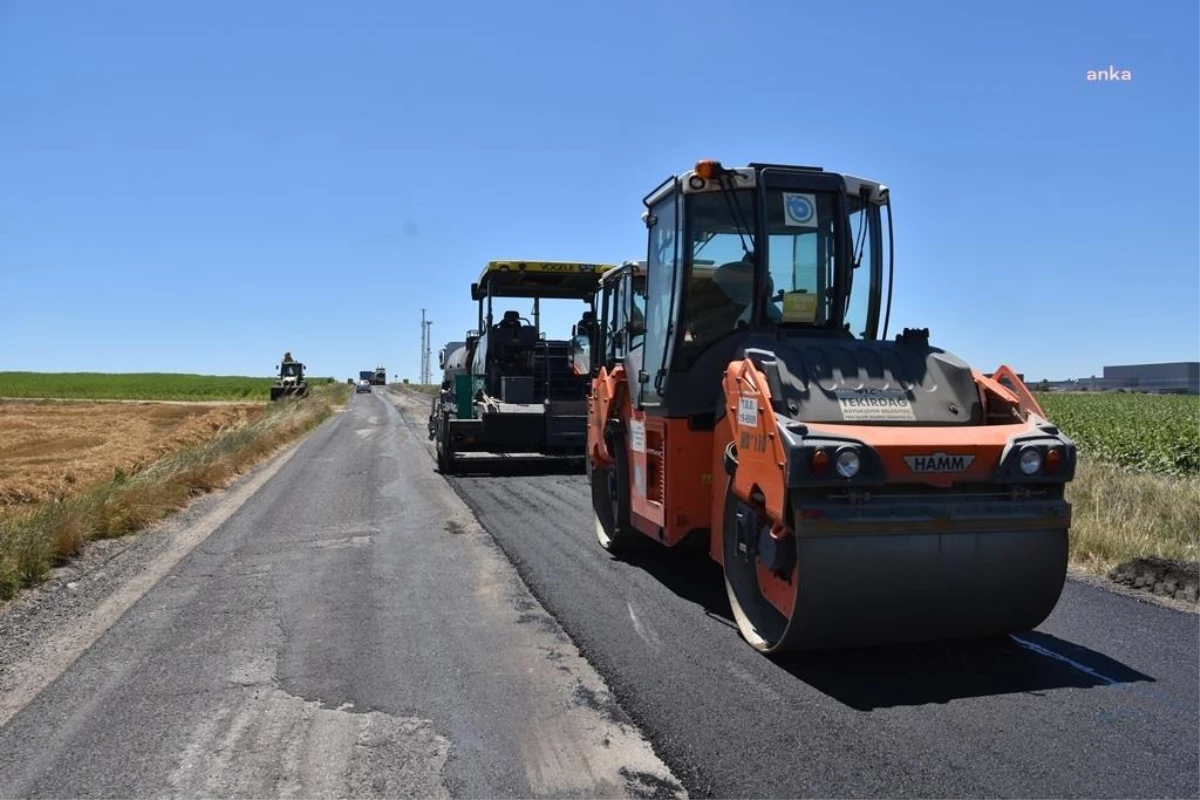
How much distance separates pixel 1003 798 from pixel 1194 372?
104443 millimetres

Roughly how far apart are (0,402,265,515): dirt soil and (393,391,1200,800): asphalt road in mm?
9672

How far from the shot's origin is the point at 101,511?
969cm

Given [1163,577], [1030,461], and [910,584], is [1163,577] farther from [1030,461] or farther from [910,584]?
[910,584]

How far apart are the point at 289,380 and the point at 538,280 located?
4381 cm

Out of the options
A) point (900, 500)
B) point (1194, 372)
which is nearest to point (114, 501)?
point (900, 500)

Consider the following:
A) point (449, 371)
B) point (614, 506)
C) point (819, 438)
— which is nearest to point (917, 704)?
point (819, 438)

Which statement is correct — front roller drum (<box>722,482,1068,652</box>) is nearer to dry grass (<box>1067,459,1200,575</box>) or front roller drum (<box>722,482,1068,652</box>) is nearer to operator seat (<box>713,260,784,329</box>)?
operator seat (<box>713,260,784,329</box>)

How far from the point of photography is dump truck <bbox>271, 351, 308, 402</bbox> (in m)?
55.2

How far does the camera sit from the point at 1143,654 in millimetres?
5238

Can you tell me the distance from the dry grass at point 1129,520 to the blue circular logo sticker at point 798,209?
3.90m

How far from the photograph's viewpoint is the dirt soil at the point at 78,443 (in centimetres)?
1502

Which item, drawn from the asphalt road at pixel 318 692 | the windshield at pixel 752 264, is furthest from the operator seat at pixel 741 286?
the asphalt road at pixel 318 692

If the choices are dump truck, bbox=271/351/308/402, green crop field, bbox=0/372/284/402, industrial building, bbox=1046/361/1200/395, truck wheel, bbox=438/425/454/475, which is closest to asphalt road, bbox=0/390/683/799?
truck wheel, bbox=438/425/454/475

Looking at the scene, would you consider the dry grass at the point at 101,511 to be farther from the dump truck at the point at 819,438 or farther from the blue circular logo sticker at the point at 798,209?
the blue circular logo sticker at the point at 798,209
